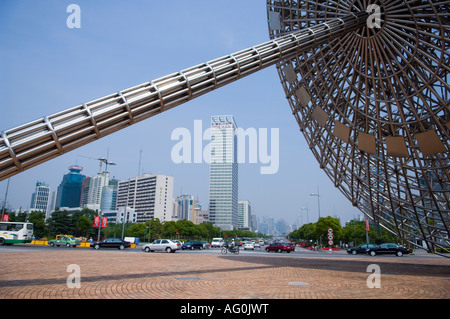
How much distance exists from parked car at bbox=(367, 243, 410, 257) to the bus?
159 feet

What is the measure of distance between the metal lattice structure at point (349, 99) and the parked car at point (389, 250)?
20698 mm

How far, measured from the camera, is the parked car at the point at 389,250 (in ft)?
132

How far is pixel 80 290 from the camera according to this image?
33.6ft

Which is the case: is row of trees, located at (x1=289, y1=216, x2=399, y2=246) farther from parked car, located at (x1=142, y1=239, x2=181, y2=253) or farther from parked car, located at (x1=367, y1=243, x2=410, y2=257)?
parked car, located at (x1=142, y1=239, x2=181, y2=253)

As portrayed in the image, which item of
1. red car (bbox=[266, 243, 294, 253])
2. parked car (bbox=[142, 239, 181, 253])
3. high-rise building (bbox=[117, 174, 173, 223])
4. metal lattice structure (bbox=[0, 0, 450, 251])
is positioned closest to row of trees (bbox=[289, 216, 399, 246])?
red car (bbox=[266, 243, 294, 253])

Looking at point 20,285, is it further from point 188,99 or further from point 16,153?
point 188,99

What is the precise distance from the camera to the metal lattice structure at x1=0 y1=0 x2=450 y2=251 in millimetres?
10375

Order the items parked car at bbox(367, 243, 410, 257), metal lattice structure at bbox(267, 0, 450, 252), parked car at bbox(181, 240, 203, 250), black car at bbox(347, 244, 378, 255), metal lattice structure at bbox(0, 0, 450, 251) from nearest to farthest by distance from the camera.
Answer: metal lattice structure at bbox(0, 0, 450, 251), metal lattice structure at bbox(267, 0, 450, 252), parked car at bbox(367, 243, 410, 257), black car at bbox(347, 244, 378, 255), parked car at bbox(181, 240, 203, 250)

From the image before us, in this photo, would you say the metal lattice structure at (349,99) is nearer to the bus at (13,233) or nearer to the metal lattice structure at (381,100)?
the metal lattice structure at (381,100)

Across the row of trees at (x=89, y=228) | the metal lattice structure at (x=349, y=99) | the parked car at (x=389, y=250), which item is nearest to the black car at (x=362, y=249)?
the parked car at (x=389, y=250)

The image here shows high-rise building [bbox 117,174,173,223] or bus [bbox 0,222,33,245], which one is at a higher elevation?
high-rise building [bbox 117,174,173,223]
